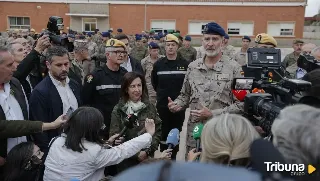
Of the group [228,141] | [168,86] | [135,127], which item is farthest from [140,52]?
[228,141]

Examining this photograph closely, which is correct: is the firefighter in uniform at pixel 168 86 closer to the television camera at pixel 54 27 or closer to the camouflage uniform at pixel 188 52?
the television camera at pixel 54 27

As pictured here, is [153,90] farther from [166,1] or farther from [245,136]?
[166,1]

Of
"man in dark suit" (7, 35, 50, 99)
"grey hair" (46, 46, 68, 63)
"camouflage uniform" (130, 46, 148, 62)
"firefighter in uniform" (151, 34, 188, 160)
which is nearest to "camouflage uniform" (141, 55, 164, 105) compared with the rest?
"firefighter in uniform" (151, 34, 188, 160)

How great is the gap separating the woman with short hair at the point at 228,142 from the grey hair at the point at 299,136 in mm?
117

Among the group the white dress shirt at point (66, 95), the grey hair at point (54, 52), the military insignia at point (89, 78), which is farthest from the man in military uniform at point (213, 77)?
the grey hair at point (54, 52)

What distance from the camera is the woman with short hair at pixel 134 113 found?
326cm

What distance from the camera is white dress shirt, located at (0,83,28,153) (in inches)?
116

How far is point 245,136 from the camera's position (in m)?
1.47

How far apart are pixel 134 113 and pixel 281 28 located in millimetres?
32376

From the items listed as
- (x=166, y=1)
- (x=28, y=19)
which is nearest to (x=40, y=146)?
(x=166, y=1)

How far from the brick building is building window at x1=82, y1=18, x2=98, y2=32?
0.10m

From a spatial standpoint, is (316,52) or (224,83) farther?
(316,52)

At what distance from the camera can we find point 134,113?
341 centimetres

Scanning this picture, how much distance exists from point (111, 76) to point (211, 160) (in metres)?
2.90
